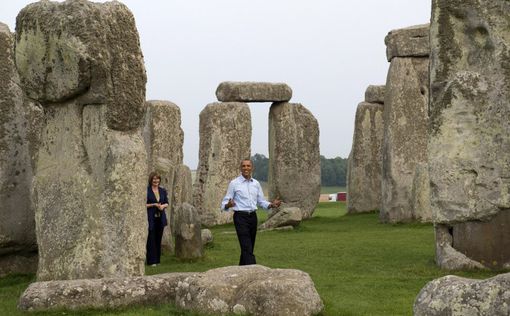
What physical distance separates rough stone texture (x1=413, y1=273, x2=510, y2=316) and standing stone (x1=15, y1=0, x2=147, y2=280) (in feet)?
15.7

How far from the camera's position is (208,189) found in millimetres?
24984

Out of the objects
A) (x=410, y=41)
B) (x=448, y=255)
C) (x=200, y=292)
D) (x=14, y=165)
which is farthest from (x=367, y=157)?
(x=200, y=292)

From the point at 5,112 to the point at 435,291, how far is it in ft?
24.3

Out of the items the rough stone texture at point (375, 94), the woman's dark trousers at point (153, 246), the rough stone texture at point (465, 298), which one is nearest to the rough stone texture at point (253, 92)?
the rough stone texture at point (375, 94)

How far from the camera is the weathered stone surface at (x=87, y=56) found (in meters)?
9.64

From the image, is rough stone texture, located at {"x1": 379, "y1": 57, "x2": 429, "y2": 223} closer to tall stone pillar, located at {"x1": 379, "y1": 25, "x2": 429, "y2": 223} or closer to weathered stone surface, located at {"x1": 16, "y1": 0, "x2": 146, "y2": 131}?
tall stone pillar, located at {"x1": 379, "y1": 25, "x2": 429, "y2": 223}

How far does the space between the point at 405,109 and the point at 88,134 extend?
521 inches

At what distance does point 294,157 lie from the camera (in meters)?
25.6

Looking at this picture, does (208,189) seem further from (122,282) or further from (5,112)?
(122,282)

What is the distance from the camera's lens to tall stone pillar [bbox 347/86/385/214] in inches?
1049

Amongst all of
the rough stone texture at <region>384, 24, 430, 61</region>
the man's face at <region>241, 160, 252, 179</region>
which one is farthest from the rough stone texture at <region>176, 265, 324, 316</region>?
the rough stone texture at <region>384, 24, 430, 61</region>

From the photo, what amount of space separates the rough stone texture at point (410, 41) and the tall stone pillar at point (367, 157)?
17.9 ft

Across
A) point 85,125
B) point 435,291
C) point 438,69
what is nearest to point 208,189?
point 438,69

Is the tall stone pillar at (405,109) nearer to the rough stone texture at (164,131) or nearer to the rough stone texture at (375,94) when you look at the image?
the rough stone texture at (164,131)
